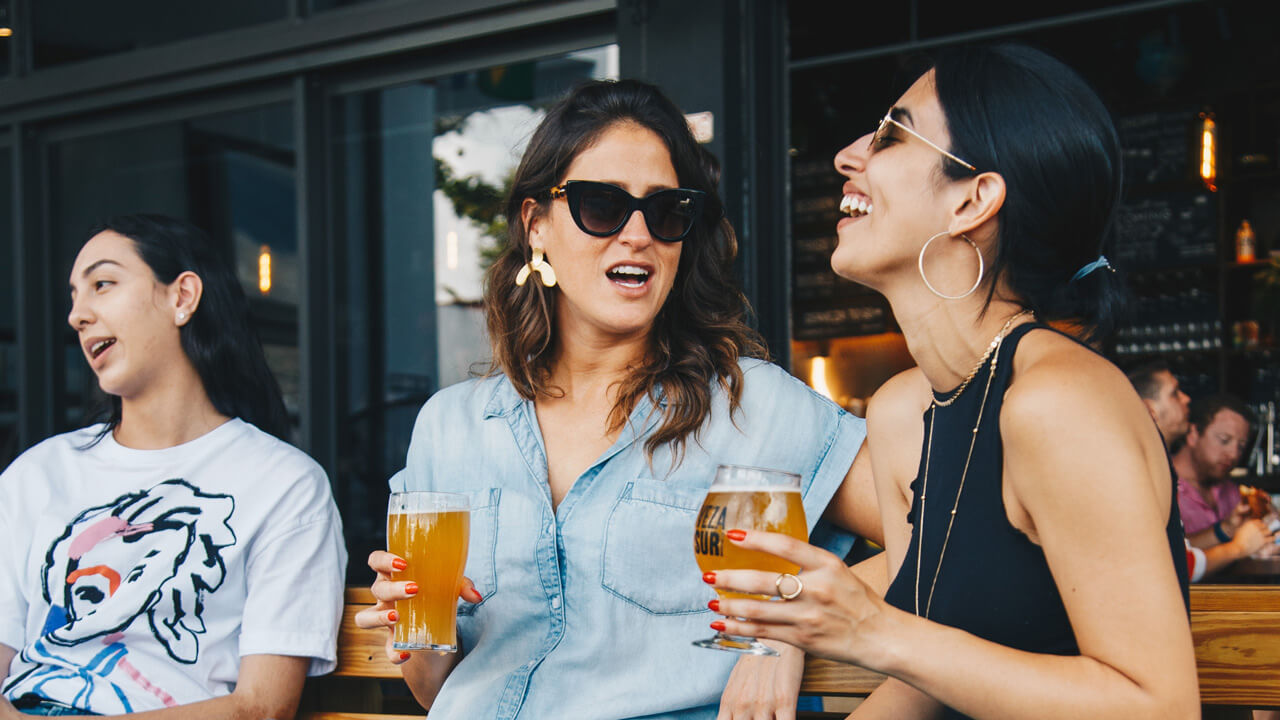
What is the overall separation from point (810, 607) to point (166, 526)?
1.62 metres

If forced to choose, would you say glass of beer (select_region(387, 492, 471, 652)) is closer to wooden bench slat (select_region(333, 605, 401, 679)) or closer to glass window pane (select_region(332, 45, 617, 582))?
wooden bench slat (select_region(333, 605, 401, 679))

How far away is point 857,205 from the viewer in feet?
5.32

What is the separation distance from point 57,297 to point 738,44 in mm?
3382

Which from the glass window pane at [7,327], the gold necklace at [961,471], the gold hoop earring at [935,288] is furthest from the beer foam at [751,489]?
the glass window pane at [7,327]

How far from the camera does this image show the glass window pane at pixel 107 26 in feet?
15.8

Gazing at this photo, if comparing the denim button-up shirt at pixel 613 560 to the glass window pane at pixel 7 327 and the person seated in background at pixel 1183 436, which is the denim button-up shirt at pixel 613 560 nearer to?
the person seated in background at pixel 1183 436

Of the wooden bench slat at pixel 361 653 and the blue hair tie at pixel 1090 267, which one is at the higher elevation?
the blue hair tie at pixel 1090 267

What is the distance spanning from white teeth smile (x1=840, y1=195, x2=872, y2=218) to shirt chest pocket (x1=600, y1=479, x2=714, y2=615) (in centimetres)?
57

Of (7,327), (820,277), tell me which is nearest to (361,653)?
(7,327)

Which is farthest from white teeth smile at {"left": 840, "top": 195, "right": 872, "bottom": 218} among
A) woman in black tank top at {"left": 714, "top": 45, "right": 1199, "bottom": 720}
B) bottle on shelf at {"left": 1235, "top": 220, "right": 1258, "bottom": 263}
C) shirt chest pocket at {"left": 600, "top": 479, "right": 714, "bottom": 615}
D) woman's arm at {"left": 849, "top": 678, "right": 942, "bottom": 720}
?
bottle on shelf at {"left": 1235, "top": 220, "right": 1258, "bottom": 263}

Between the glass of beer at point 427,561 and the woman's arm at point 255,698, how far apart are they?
2.02 ft

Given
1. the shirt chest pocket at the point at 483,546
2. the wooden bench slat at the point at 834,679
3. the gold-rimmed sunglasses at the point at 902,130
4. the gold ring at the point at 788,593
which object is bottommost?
the wooden bench slat at the point at 834,679

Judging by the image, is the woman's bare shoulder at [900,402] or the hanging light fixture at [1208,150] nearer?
the woman's bare shoulder at [900,402]

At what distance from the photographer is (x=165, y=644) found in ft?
7.25
